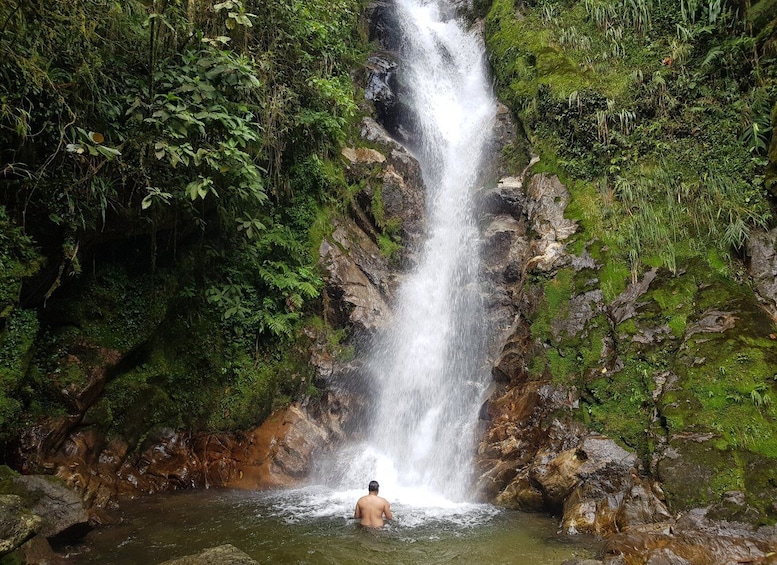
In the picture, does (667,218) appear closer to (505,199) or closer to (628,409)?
(505,199)

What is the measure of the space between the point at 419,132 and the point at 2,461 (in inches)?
523

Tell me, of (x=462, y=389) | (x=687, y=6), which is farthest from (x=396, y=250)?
(x=687, y=6)

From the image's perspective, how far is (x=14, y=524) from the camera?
3873 millimetres

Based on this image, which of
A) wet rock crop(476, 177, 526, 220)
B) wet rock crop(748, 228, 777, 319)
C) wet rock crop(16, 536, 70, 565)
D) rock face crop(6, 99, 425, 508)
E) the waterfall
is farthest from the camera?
wet rock crop(476, 177, 526, 220)

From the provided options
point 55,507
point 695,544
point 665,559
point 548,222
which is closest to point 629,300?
point 548,222

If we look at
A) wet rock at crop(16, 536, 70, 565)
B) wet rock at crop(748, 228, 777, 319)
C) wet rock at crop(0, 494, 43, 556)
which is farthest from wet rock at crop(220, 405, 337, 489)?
wet rock at crop(748, 228, 777, 319)

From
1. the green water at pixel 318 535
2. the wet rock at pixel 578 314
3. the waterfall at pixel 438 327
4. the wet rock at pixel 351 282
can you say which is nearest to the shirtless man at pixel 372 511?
the green water at pixel 318 535

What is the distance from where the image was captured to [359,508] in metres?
6.49

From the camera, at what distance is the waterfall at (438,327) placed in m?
9.05

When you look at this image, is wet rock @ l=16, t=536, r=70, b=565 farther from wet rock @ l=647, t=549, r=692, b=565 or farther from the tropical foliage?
the tropical foliage

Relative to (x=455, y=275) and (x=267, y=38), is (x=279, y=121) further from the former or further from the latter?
(x=455, y=275)

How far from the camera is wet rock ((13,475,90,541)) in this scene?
5.06 m

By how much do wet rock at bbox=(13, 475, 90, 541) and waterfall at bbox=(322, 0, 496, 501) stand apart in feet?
15.1

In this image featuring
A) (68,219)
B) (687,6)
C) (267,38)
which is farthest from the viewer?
(687,6)
